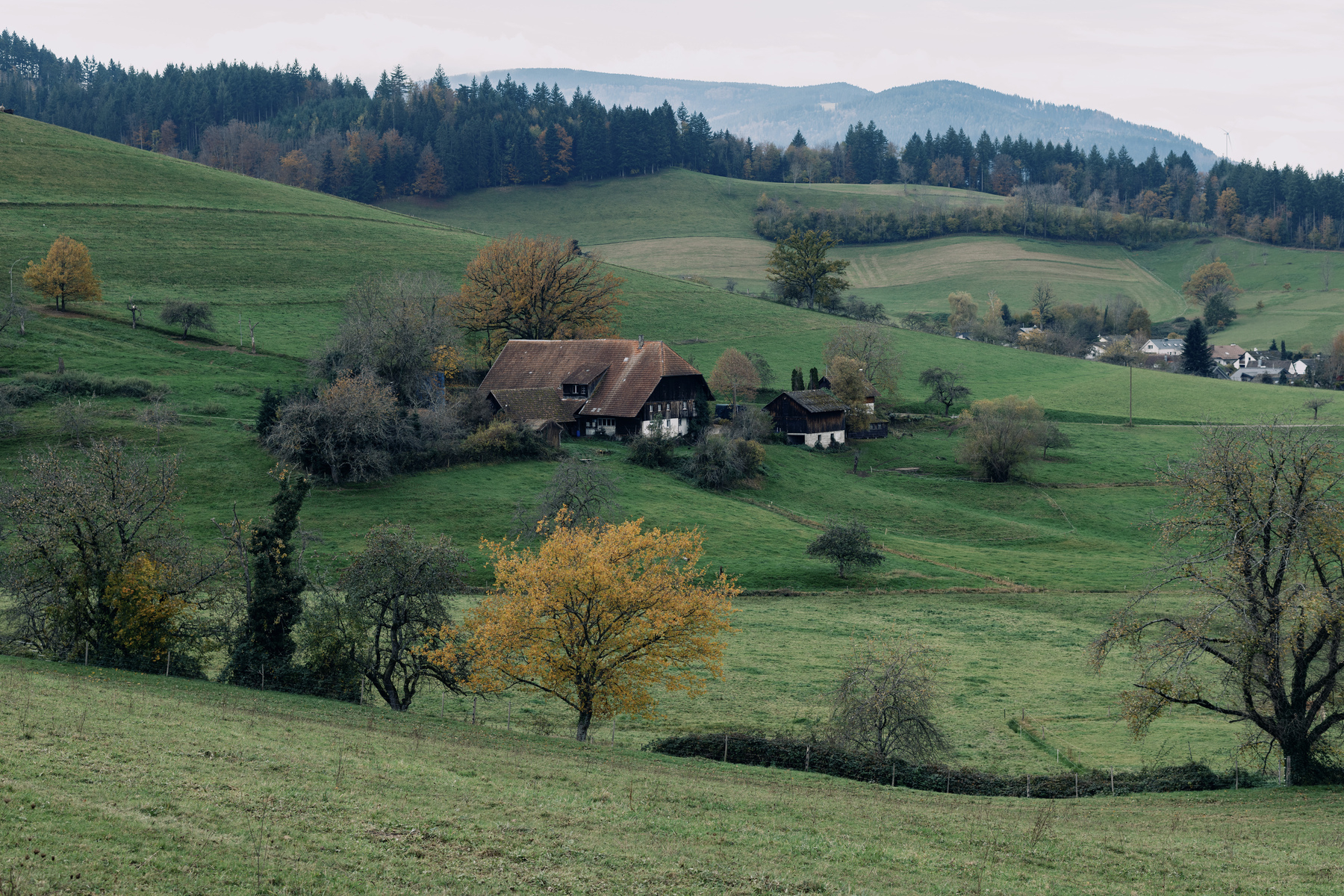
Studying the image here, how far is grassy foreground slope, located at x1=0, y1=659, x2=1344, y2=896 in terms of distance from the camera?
13617 millimetres

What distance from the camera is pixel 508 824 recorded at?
16625 mm

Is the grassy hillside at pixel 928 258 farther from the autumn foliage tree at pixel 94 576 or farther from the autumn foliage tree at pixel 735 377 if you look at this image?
Answer: the autumn foliage tree at pixel 94 576

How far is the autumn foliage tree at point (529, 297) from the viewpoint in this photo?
91.8m

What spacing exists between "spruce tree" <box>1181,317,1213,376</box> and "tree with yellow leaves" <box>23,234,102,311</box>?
387ft

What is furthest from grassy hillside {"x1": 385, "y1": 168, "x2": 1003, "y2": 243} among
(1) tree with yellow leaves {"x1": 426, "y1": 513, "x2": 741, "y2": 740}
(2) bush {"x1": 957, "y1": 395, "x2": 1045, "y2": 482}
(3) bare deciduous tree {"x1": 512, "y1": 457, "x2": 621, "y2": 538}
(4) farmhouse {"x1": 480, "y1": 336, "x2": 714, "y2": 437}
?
(1) tree with yellow leaves {"x1": 426, "y1": 513, "x2": 741, "y2": 740}

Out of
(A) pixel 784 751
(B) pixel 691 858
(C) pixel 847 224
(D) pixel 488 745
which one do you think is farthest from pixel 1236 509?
(C) pixel 847 224

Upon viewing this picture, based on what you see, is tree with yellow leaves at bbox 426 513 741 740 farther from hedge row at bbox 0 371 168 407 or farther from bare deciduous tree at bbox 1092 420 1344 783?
hedge row at bbox 0 371 168 407

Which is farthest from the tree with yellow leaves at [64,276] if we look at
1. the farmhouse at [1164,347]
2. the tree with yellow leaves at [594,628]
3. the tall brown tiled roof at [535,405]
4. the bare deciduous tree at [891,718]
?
the farmhouse at [1164,347]

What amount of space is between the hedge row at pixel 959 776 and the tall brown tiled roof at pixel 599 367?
160 feet

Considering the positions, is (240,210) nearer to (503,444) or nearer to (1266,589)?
(503,444)

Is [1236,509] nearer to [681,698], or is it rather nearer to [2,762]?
[681,698]

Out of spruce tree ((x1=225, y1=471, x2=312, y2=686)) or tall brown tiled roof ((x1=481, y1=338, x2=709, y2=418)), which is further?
tall brown tiled roof ((x1=481, y1=338, x2=709, y2=418))

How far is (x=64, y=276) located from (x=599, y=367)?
43.5 metres

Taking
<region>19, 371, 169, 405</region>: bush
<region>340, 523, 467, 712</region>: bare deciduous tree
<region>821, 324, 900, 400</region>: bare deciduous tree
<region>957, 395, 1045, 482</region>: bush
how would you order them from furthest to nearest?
1. <region>821, 324, 900, 400</region>: bare deciduous tree
2. <region>957, 395, 1045, 482</region>: bush
3. <region>19, 371, 169, 405</region>: bush
4. <region>340, 523, 467, 712</region>: bare deciduous tree
